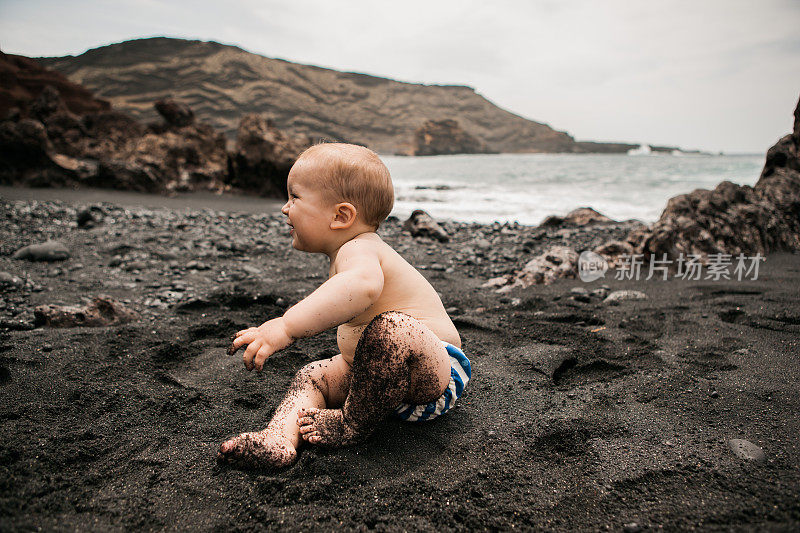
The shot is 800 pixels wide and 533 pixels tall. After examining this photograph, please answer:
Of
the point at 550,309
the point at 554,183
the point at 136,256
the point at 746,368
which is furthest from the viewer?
the point at 554,183

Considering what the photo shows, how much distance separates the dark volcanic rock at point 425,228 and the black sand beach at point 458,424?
3151mm

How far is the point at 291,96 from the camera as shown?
268ft

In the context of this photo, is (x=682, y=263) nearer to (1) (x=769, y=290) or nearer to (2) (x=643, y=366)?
(1) (x=769, y=290)

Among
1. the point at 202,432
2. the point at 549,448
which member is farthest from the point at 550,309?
the point at 202,432

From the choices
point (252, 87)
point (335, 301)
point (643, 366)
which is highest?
point (252, 87)

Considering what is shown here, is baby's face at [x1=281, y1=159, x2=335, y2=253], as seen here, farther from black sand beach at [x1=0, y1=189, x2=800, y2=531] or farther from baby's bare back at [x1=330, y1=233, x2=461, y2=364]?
black sand beach at [x1=0, y1=189, x2=800, y2=531]

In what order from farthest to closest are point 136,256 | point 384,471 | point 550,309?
1. point 136,256
2. point 550,309
3. point 384,471

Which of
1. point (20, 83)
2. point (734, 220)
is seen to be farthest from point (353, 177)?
point (20, 83)

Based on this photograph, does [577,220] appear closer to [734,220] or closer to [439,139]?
[734,220]

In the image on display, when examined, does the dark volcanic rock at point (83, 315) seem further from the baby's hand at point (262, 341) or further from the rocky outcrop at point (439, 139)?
the rocky outcrop at point (439, 139)

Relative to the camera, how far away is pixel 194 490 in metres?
1.33

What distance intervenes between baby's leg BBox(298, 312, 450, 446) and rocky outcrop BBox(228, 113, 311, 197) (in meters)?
10.1

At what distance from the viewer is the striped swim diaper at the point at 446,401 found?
167 cm

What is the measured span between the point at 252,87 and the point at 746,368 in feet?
286
